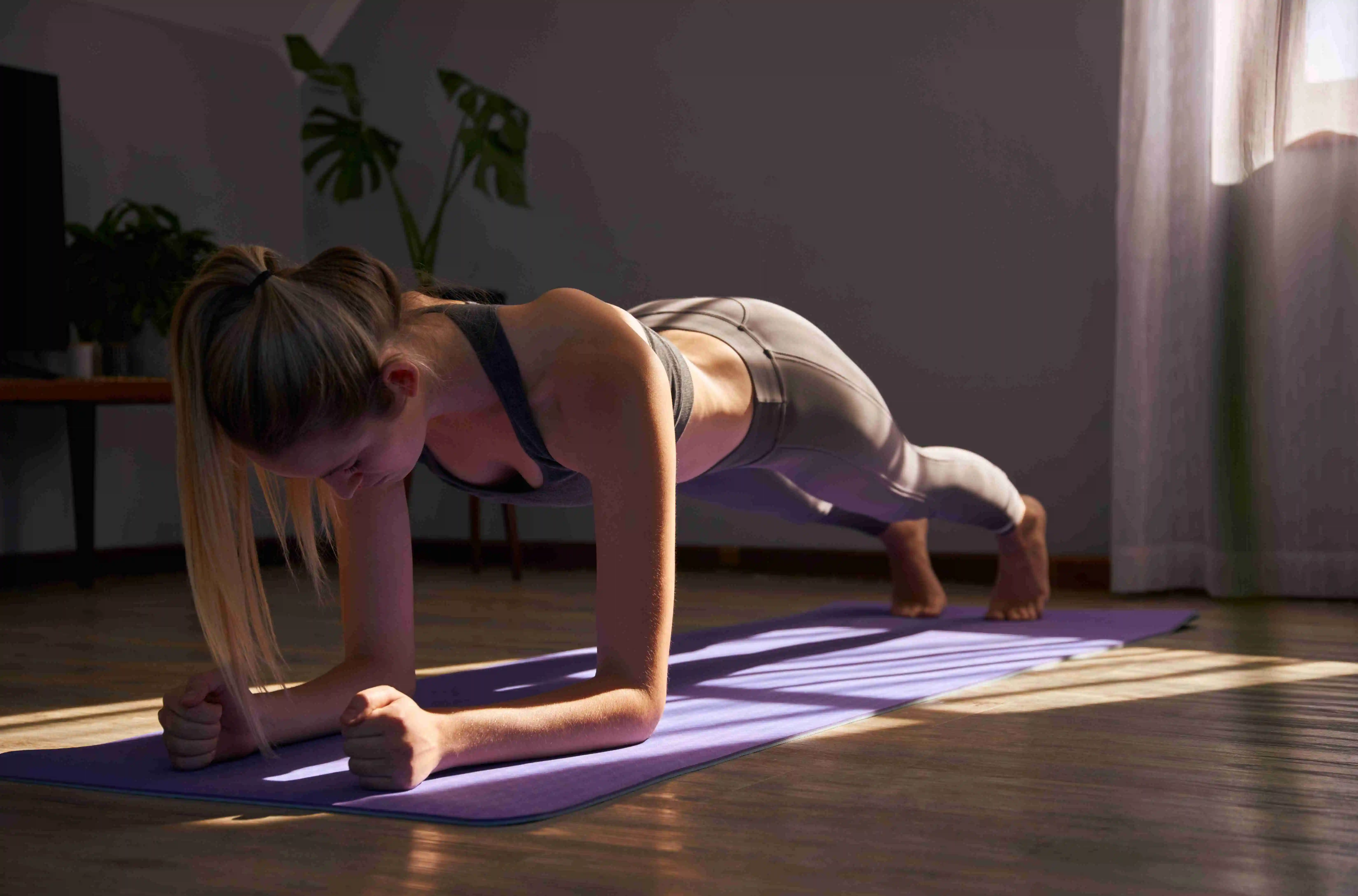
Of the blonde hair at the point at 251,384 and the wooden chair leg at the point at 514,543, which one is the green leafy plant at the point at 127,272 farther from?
the blonde hair at the point at 251,384

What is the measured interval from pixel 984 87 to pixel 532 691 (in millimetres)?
2233

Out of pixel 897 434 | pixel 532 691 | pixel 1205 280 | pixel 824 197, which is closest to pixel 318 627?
pixel 532 691

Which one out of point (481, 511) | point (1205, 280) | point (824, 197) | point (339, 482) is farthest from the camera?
point (481, 511)

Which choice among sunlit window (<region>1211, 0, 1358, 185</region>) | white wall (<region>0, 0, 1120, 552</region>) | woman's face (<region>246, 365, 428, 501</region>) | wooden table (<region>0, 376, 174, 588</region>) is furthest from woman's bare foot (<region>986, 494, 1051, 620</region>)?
wooden table (<region>0, 376, 174, 588</region>)

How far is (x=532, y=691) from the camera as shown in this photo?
1807mm

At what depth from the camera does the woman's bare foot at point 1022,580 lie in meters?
2.45

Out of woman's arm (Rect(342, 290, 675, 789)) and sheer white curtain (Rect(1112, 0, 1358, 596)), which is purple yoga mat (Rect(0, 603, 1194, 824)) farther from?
sheer white curtain (Rect(1112, 0, 1358, 596))

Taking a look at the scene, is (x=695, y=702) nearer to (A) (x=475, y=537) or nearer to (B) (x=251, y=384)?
(B) (x=251, y=384)

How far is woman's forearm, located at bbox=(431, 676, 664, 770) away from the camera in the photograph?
4.12ft

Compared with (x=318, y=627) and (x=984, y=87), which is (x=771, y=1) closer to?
(x=984, y=87)

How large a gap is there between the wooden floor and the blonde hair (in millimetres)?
194

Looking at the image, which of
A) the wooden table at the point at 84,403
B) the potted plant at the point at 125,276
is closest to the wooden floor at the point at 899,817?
the wooden table at the point at 84,403

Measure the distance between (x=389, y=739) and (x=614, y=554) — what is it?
0.28m

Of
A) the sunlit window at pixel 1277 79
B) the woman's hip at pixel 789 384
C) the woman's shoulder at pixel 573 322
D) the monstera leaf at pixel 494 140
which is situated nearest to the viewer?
the woman's shoulder at pixel 573 322
